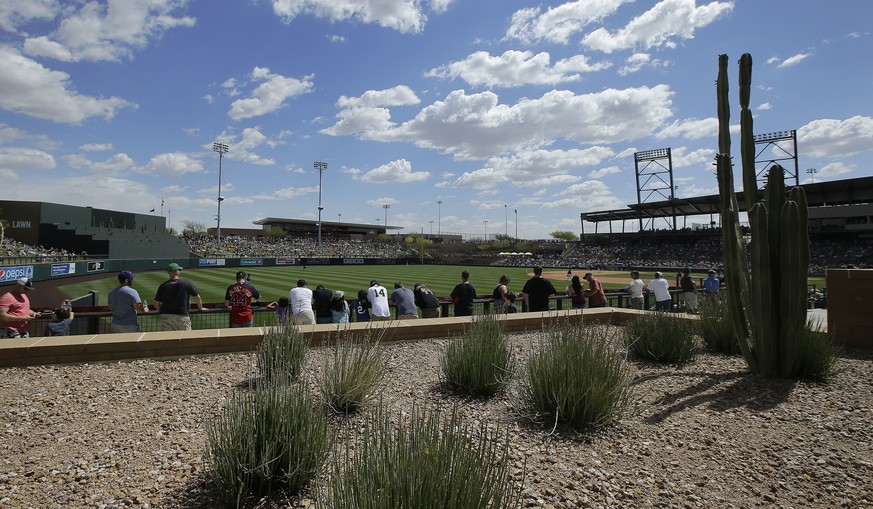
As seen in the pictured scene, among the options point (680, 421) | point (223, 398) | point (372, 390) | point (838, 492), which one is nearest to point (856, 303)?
point (680, 421)

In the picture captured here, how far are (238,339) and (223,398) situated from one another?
1686 mm

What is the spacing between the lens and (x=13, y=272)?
25812 mm

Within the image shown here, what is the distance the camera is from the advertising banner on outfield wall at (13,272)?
24984 millimetres

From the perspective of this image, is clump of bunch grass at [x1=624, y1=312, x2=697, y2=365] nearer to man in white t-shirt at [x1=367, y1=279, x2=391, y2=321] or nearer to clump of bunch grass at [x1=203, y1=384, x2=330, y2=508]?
man in white t-shirt at [x1=367, y1=279, x2=391, y2=321]

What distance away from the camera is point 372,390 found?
14.8 feet

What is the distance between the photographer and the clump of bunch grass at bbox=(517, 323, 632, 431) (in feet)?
13.3

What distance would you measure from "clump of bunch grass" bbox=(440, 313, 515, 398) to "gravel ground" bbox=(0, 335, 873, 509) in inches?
7.8

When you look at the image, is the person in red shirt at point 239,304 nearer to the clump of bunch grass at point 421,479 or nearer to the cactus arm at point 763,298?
the clump of bunch grass at point 421,479

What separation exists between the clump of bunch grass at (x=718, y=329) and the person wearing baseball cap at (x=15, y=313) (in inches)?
427

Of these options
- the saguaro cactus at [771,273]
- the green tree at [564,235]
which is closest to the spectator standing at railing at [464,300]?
the saguaro cactus at [771,273]

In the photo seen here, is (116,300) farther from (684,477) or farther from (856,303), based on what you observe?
(856,303)

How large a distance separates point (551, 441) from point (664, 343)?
134 inches

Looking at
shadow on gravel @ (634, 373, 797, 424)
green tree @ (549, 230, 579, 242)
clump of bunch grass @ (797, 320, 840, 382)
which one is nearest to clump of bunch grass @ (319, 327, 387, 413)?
shadow on gravel @ (634, 373, 797, 424)

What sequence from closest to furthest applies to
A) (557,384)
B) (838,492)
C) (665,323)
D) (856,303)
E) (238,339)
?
(838,492) < (557,384) < (238,339) < (665,323) < (856,303)
